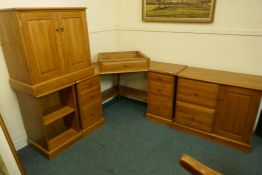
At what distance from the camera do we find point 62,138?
2.27 metres

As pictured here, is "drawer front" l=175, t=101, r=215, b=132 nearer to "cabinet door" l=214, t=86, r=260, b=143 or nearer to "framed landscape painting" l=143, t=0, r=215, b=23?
"cabinet door" l=214, t=86, r=260, b=143

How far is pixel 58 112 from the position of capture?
221 centimetres

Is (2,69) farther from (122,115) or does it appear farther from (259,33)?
(259,33)

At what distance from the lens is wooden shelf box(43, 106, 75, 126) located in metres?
2.04

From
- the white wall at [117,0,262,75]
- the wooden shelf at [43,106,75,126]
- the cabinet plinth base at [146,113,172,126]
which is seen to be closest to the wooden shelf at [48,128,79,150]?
the wooden shelf at [43,106,75,126]

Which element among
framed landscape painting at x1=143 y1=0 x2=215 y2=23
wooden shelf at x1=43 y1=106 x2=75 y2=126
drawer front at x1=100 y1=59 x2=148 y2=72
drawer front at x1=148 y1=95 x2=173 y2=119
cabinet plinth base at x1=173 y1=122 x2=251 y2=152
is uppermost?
framed landscape painting at x1=143 y1=0 x2=215 y2=23

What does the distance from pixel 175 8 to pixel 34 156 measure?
2.47 m

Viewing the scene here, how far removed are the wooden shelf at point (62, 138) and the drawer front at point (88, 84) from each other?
1.79 ft

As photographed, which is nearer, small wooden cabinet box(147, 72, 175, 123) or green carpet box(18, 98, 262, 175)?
green carpet box(18, 98, 262, 175)

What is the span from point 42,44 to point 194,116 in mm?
1836

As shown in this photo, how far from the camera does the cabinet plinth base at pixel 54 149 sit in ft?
6.79

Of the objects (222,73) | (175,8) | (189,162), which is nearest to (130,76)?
(175,8)

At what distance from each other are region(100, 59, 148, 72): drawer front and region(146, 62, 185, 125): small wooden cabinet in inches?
4.9

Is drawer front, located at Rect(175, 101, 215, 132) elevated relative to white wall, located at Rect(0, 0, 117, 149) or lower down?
lower down
